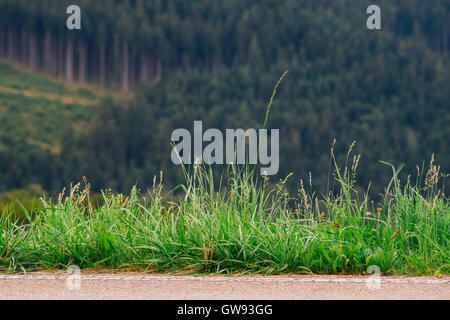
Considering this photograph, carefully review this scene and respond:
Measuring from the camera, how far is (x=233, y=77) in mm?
152250

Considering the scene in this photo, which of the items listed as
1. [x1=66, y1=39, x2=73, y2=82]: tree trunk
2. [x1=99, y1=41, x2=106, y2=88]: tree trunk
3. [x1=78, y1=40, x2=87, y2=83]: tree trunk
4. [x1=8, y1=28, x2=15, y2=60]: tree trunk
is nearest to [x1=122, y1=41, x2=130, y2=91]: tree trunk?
[x1=99, y1=41, x2=106, y2=88]: tree trunk

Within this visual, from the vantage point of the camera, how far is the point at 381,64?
5591 inches

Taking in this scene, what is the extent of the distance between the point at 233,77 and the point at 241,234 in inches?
5836

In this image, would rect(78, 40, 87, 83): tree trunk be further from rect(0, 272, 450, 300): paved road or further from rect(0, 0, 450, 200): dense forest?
rect(0, 272, 450, 300): paved road

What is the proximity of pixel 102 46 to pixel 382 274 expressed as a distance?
504ft

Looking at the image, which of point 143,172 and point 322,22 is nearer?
point 143,172

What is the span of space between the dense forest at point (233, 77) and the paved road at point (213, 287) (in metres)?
100

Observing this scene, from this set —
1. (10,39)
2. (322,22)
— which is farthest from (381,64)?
(10,39)

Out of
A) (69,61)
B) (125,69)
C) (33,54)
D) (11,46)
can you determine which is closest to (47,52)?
(33,54)

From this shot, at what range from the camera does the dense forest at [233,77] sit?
4628 inches

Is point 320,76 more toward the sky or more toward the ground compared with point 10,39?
more toward the ground

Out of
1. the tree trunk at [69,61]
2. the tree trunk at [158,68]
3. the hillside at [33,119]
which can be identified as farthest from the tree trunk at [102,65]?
the tree trunk at [158,68]

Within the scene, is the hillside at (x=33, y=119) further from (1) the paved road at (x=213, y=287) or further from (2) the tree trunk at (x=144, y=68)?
(1) the paved road at (x=213, y=287)

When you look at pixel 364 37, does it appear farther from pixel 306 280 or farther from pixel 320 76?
pixel 306 280
